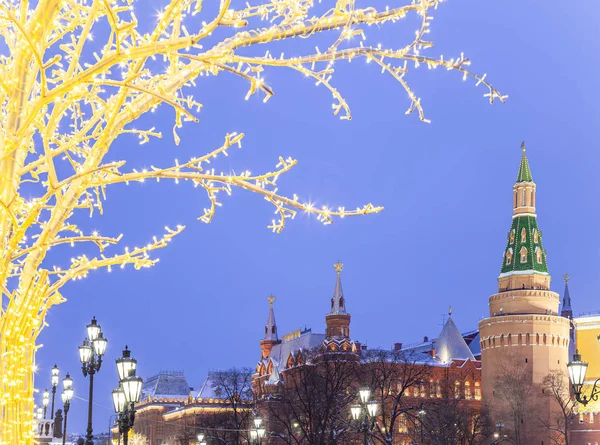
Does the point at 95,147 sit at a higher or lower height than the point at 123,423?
higher

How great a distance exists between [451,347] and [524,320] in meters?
15.0

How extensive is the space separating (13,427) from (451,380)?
74.5 m

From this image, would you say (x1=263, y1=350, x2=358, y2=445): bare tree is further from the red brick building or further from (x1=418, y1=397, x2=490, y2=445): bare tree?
(x1=418, y1=397, x2=490, y2=445): bare tree

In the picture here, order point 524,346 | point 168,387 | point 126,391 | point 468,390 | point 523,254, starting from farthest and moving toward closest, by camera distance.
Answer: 1. point 168,387
2. point 468,390
3. point 523,254
4. point 524,346
5. point 126,391

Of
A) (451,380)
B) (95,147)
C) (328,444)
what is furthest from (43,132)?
(451,380)

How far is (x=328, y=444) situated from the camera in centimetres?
4247

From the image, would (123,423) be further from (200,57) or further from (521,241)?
(521,241)

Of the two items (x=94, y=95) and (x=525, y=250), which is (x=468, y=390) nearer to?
(x=525, y=250)

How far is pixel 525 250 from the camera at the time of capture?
2859 inches

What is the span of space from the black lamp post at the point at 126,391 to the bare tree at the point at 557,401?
54666 millimetres

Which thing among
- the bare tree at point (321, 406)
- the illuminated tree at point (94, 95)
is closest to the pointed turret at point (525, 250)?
the bare tree at point (321, 406)

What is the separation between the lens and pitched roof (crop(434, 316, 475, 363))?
8346 centimetres

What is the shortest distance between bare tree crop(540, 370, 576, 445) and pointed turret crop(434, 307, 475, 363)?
1638 cm

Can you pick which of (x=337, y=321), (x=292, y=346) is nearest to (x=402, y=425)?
(x=337, y=321)
